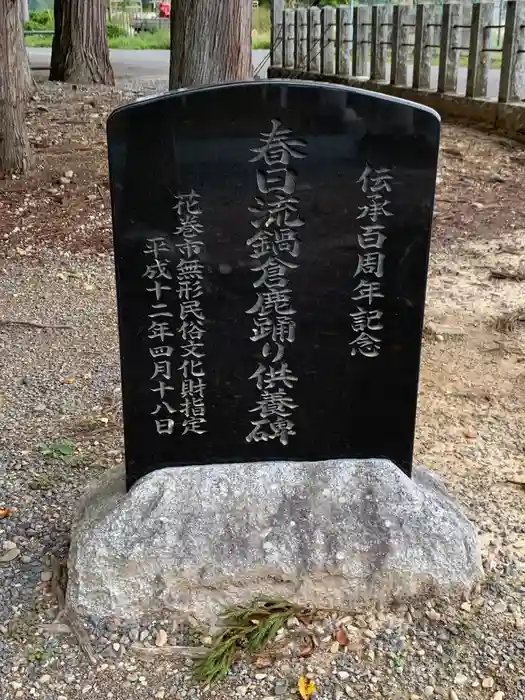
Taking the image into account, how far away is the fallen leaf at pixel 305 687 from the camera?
2.24 meters

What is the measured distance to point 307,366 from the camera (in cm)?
256

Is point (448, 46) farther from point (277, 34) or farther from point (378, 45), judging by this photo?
point (277, 34)

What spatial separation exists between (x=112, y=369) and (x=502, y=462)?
6.90ft

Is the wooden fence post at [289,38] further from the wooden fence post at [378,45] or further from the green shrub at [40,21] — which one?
the green shrub at [40,21]

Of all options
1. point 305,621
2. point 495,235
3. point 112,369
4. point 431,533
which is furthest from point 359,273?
point 495,235

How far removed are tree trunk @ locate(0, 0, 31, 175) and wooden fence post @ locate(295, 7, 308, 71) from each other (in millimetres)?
8772

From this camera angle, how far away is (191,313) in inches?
96.4

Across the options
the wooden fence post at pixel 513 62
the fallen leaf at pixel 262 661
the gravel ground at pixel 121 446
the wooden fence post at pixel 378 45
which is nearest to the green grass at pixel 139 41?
the wooden fence post at pixel 378 45

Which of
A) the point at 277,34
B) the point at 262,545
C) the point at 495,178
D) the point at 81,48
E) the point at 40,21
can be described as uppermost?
the point at 40,21

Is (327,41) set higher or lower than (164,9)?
lower

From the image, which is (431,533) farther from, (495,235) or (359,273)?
(495,235)

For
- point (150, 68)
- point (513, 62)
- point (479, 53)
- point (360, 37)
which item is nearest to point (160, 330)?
point (513, 62)

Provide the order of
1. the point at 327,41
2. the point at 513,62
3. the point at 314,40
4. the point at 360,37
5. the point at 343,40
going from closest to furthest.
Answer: the point at 513,62 < the point at 360,37 < the point at 343,40 < the point at 327,41 < the point at 314,40

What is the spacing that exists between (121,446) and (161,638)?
1240mm
